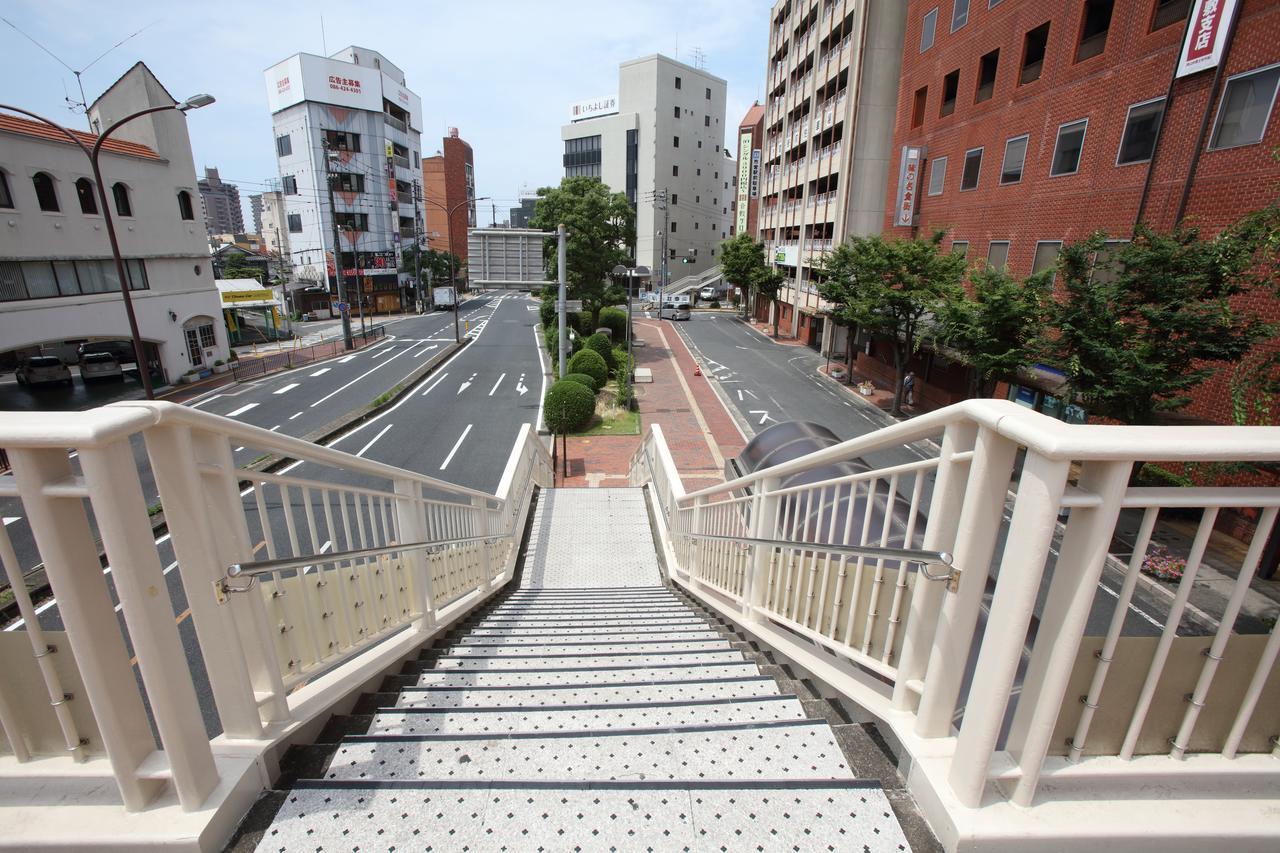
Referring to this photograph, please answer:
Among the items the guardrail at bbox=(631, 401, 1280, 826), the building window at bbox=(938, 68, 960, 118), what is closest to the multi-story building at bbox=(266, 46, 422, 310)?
the building window at bbox=(938, 68, 960, 118)

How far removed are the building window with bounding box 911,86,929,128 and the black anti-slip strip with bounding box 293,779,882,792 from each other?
27.3 meters

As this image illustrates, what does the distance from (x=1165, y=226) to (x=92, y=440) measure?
16867mm

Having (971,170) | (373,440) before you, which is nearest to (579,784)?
(373,440)

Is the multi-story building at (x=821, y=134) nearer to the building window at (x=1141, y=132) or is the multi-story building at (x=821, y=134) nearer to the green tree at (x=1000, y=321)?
the green tree at (x=1000, y=321)

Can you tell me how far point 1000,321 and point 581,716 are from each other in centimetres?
1485

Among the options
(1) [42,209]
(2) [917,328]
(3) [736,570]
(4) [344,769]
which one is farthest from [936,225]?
(1) [42,209]

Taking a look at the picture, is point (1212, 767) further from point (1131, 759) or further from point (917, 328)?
point (917, 328)

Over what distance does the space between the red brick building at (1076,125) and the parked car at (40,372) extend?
33323 mm

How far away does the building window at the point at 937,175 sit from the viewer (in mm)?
21547

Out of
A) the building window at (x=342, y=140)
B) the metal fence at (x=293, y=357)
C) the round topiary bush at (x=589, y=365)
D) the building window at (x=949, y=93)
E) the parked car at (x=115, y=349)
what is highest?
the building window at (x=342, y=140)

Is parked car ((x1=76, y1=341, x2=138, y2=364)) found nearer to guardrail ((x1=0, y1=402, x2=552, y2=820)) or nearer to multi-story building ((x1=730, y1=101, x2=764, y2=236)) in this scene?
guardrail ((x1=0, y1=402, x2=552, y2=820))

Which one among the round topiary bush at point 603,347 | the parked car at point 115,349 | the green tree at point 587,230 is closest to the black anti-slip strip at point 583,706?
the round topiary bush at point 603,347

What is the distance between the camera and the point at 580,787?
79.3 inches

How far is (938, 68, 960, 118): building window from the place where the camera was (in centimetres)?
2120
